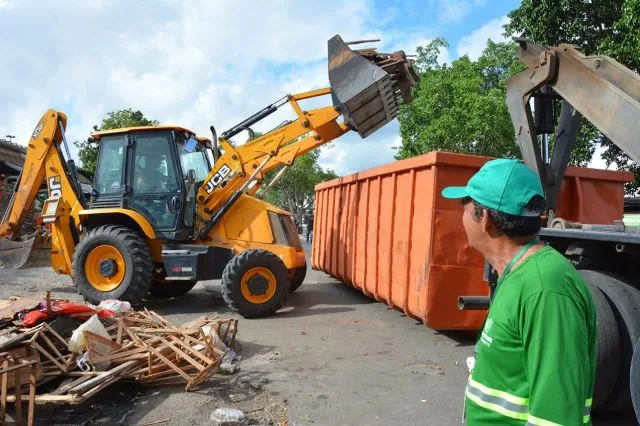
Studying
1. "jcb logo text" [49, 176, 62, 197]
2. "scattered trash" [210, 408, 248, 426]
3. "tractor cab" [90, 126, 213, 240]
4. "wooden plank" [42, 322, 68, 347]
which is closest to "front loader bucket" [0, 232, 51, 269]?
"jcb logo text" [49, 176, 62, 197]

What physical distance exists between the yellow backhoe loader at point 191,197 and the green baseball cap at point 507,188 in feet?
19.9

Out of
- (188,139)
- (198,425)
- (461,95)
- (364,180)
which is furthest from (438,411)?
(461,95)

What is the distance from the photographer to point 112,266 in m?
7.79

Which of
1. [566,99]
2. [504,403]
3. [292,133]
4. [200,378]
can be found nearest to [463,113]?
[292,133]

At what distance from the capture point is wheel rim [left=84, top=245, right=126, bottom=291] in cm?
778

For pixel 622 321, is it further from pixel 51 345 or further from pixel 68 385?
pixel 51 345

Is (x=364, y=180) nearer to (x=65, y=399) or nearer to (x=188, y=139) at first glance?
(x=188, y=139)

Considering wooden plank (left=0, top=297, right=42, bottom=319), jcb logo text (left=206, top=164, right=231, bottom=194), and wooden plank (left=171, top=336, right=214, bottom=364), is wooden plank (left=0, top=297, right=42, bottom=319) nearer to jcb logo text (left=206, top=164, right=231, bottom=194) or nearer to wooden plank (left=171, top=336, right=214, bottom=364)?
wooden plank (left=171, top=336, right=214, bottom=364)

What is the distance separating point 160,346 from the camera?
502cm

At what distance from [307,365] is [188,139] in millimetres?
4570

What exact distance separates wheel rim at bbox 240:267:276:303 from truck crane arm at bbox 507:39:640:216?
13.4 ft

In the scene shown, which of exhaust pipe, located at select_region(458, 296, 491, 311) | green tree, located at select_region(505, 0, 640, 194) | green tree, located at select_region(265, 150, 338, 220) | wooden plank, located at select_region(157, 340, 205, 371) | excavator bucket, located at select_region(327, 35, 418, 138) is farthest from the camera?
green tree, located at select_region(265, 150, 338, 220)

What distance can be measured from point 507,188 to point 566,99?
3017 millimetres

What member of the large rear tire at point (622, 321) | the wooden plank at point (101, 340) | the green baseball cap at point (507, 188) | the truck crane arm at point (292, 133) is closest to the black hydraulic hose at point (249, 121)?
the truck crane arm at point (292, 133)
